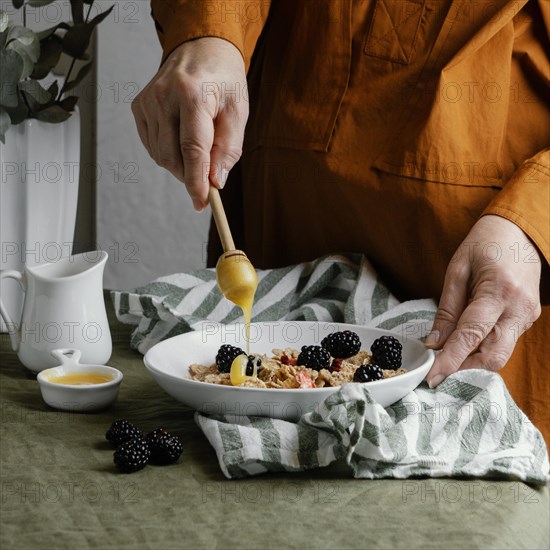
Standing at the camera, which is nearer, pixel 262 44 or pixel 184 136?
pixel 184 136

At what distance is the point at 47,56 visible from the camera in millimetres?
1161

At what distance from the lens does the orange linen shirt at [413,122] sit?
1038 millimetres

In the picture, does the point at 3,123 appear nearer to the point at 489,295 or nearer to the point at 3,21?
the point at 3,21

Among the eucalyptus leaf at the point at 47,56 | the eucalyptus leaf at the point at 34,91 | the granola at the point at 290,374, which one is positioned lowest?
the granola at the point at 290,374

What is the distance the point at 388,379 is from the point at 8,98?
63 centimetres

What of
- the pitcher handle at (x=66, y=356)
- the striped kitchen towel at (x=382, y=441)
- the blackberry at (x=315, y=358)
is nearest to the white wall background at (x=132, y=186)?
the pitcher handle at (x=66, y=356)

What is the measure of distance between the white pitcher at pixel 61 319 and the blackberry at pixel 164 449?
0.92ft

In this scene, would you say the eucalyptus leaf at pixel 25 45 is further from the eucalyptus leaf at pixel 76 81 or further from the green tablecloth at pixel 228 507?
the green tablecloth at pixel 228 507

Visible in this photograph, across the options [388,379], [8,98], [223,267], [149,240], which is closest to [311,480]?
[388,379]

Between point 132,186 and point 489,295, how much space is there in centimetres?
152

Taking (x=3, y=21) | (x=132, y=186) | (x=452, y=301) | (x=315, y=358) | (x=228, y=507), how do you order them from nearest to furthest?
(x=228, y=507) → (x=315, y=358) → (x=452, y=301) → (x=3, y=21) → (x=132, y=186)

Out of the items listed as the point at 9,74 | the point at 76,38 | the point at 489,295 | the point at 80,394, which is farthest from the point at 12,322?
the point at 489,295

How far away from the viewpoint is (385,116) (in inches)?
43.4

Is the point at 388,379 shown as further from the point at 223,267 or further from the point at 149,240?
the point at 149,240
